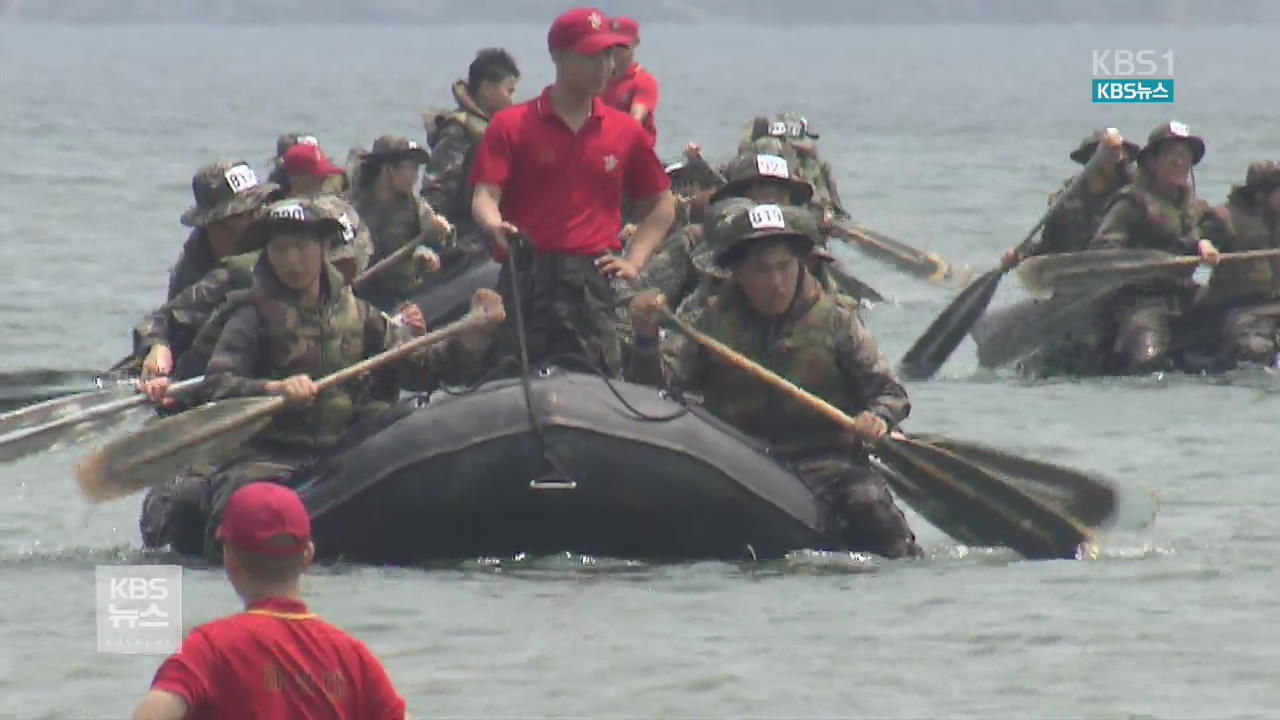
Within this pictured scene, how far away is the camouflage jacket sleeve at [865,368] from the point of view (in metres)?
15.8

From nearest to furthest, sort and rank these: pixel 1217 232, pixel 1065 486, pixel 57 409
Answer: pixel 57 409 < pixel 1065 486 < pixel 1217 232

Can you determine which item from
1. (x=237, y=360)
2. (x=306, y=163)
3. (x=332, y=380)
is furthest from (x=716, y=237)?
(x=306, y=163)

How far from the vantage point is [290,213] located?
1525 centimetres

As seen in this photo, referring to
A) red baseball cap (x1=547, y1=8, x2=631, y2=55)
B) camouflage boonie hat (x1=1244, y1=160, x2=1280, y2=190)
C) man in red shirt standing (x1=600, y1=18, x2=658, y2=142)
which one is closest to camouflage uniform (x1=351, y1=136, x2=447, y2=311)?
man in red shirt standing (x1=600, y1=18, x2=658, y2=142)

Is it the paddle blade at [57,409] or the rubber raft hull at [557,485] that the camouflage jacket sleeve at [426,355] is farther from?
the paddle blade at [57,409]

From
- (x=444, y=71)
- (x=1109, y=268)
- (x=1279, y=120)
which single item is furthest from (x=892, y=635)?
(x=444, y=71)

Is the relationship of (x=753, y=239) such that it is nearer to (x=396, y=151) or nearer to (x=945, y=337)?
(x=396, y=151)

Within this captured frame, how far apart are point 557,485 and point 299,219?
166cm

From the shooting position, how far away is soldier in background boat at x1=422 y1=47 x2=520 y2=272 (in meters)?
24.9

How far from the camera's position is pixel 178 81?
103 m

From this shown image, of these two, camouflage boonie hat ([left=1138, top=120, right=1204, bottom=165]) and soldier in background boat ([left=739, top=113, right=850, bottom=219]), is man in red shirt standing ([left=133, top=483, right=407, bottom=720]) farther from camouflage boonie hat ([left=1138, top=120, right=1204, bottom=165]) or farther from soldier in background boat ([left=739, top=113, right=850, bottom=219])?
soldier in background boat ([left=739, top=113, right=850, bottom=219])

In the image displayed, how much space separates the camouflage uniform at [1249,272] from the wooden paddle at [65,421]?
9.71 m

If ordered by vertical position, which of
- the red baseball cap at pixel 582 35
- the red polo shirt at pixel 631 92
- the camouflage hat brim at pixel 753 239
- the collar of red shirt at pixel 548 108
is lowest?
the camouflage hat brim at pixel 753 239

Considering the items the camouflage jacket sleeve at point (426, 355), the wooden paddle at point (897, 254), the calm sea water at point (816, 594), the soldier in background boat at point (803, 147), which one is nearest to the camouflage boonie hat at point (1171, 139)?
the calm sea water at point (816, 594)
